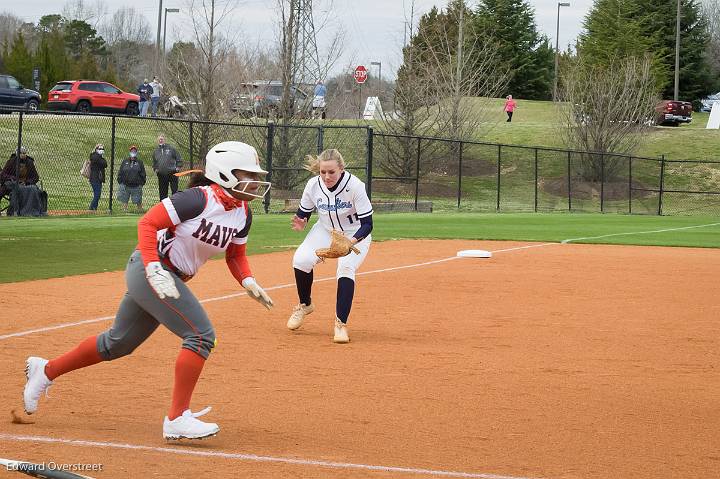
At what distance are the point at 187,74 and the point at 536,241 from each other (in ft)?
76.4

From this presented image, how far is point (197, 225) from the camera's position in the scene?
6.29 m

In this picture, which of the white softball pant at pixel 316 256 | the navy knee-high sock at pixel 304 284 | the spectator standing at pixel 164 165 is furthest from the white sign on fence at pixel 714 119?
the navy knee-high sock at pixel 304 284

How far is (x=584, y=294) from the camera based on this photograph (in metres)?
13.9

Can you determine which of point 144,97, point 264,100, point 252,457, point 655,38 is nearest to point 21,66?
point 144,97

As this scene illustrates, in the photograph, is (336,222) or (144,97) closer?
(336,222)

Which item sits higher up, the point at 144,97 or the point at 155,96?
the point at 155,96

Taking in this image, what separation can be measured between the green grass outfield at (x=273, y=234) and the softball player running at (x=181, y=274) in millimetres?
7786

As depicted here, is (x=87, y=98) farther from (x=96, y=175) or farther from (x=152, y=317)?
(x=152, y=317)

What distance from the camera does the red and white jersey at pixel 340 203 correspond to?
33.2ft

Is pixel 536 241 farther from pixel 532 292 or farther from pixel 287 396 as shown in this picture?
pixel 287 396

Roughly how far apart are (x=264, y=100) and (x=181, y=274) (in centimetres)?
3405

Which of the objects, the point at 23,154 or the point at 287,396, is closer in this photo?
the point at 287,396

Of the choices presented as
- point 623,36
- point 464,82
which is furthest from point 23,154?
point 623,36

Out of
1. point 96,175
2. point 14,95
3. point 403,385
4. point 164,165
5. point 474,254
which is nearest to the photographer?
point 403,385
